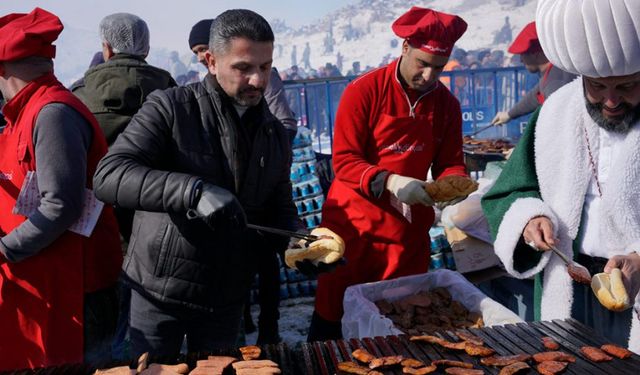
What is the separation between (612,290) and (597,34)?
765 mm

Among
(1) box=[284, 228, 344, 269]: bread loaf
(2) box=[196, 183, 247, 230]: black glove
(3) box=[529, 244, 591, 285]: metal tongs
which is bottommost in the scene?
(3) box=[529, 244, 591, 285]: metal tongs

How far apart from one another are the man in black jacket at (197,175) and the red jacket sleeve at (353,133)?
588 millimetres

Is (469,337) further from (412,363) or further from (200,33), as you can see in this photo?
(200,33)

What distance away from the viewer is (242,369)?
1.68m

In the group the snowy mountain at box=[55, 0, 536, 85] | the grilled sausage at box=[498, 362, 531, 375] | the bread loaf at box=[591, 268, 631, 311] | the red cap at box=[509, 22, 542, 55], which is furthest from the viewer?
the snowy mountain at box=[55, 0, 536, 85]

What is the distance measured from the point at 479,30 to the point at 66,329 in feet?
124

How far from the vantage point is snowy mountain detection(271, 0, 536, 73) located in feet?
117

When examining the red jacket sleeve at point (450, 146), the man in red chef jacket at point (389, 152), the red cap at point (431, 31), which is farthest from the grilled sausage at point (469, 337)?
the red cap at point (431, 31)

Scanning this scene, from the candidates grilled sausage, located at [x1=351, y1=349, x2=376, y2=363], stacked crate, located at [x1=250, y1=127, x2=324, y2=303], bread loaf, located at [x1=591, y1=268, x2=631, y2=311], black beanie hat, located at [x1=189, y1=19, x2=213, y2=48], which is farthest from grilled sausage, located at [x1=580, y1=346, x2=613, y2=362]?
stacked crate, located at [x1=250, y1=127, x2=324, y2=303]

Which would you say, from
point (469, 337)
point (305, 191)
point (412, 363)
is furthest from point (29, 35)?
point (305, 191)

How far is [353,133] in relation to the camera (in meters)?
2.87

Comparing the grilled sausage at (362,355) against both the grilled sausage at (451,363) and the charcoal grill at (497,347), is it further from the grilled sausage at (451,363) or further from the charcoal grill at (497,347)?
the grilled sausage at (451,363)

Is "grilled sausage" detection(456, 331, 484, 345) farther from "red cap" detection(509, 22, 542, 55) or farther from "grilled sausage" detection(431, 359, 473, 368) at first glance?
"red cap" detection(509, 22, 542, 55)

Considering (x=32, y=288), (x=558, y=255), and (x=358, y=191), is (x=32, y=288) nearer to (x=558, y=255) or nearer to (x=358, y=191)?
(x=358, y=191)
